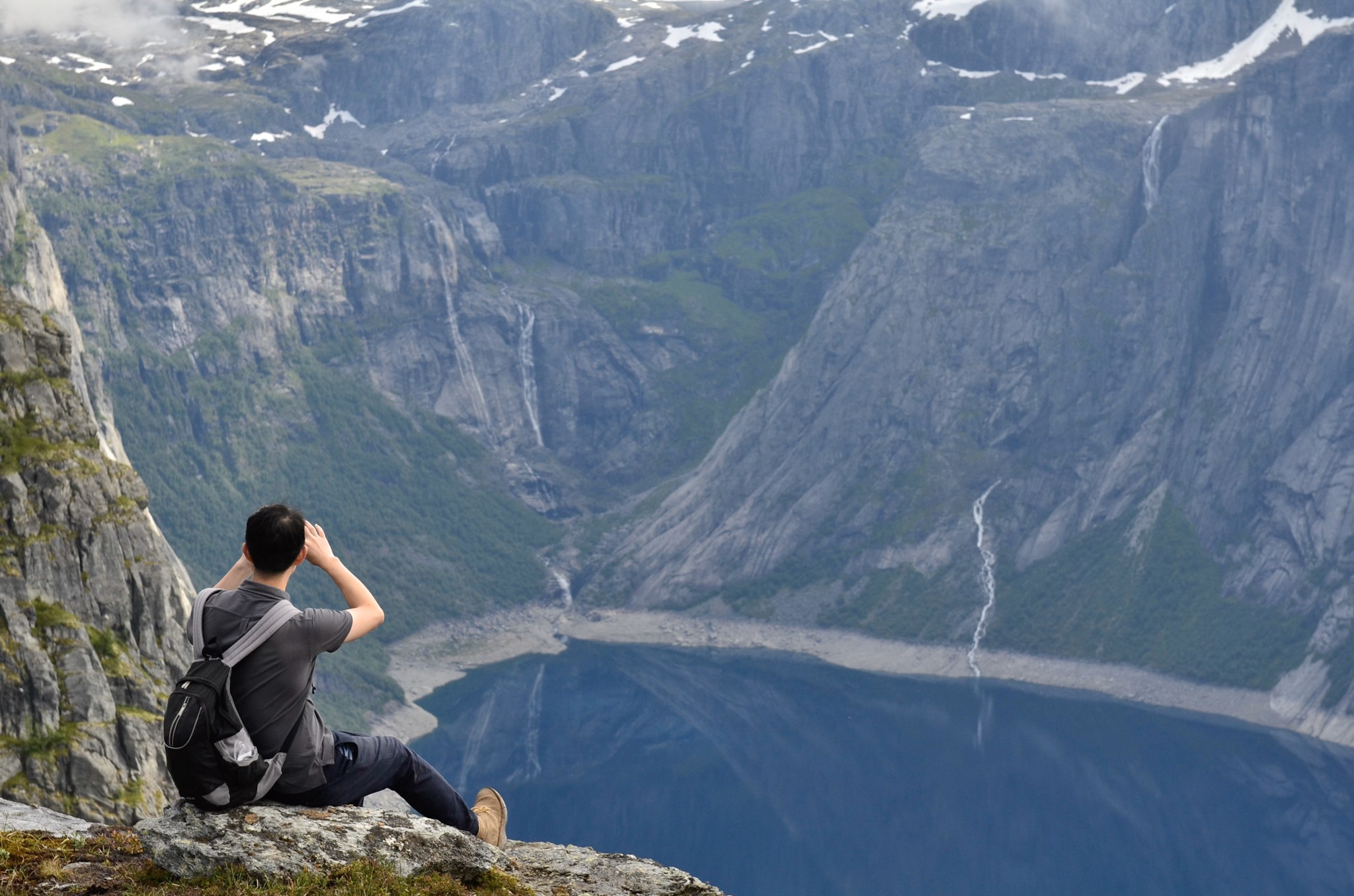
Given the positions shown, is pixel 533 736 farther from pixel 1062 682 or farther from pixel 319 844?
pixel 319 844

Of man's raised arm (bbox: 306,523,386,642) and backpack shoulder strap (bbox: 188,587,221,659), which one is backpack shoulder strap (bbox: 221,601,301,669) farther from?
man's raised arm (bbox: 306,523,386,642)

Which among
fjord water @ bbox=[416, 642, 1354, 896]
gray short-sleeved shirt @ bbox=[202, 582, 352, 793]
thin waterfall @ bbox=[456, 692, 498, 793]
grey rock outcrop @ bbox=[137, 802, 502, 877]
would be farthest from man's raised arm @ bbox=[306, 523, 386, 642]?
thin waterfall @ bbox=[456, 692, 498, 793]

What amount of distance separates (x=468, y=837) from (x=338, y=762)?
1697 mm

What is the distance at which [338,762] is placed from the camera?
660 inches

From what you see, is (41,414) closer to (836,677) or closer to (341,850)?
(341,850)

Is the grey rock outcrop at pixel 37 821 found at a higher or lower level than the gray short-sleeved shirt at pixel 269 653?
lower

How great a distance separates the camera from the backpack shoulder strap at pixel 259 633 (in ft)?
→ 50.3

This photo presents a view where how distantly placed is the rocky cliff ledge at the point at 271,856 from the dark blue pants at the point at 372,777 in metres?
0.18

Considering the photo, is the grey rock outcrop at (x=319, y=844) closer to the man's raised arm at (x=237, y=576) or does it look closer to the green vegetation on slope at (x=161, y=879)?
the green vegetation on slope at (x=161, y=879)

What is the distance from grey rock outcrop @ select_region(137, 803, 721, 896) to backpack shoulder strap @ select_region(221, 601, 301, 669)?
6.33 feet

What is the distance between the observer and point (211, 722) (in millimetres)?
15266

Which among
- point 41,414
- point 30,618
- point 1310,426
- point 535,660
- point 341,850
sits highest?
point 341,850

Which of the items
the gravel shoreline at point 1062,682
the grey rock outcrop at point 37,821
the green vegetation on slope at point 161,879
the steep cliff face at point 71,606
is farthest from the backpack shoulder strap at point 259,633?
the gravel shoreline at point 1062,682

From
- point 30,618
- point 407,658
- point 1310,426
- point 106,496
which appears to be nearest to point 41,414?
point 106,496
